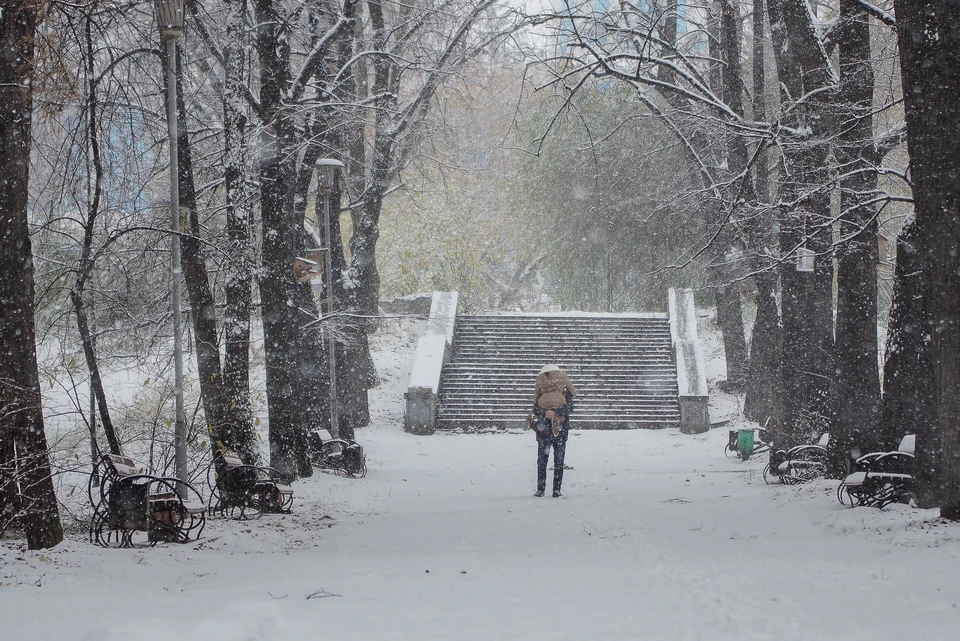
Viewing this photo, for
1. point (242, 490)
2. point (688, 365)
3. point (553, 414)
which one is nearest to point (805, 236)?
point (553, 414)

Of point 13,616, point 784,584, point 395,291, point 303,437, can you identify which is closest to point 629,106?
point 395,291

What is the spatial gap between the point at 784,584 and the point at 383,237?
29459mm

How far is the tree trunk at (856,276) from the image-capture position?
411 inches

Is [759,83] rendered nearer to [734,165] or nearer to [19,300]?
[734,165]

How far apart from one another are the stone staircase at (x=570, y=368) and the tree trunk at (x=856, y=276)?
10219 mm

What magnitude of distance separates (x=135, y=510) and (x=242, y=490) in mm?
2246

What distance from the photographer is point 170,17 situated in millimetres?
8805

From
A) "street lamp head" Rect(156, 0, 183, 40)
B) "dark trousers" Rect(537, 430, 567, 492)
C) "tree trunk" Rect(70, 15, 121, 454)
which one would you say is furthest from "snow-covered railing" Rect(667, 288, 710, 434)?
"street lamp head" Rect(156, 0, 183, 40)

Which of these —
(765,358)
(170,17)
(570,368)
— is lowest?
(570,368)

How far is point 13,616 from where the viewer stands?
510 cm

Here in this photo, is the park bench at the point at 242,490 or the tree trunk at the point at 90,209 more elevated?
the tree trunk at the point at 90,209

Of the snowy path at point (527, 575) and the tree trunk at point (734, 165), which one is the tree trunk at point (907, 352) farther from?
the tree trunk at point (734, 165)

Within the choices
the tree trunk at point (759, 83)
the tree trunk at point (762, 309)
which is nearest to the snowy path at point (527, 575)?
the tree trunk at point (762, 309)

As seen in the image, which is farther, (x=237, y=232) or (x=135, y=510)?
(x=237, y=232)
